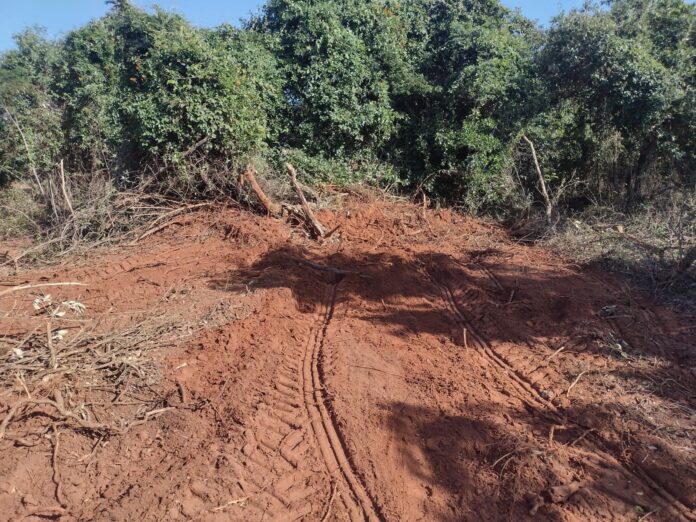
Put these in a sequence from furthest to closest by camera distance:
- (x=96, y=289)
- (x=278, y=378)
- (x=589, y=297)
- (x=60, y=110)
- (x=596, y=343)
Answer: (x=60, y=110) < (x=96, y=289) < (x=589, y=297) < (x=596, y=343) < (x=278, y=378)

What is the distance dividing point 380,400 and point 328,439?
633 mm

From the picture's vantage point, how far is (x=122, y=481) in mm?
3658

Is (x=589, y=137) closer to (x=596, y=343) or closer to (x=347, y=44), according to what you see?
(x=347, y=44)

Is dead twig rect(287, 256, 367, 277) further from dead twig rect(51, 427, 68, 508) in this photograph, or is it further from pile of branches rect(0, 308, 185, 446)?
dead twig rect(51, 427, 68, 508)

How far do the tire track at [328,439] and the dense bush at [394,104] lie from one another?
517 cm

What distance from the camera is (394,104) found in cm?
1191

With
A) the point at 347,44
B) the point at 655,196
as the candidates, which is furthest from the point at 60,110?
the point at 655,196

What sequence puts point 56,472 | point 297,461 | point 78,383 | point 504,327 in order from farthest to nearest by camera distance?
1. point 504,327
2. point 78,383
3. point 297,461
4. point 56,472

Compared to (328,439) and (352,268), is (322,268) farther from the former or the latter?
(328,439)

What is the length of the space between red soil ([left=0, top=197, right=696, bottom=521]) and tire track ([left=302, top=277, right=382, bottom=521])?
0.05ft

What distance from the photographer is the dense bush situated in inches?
354

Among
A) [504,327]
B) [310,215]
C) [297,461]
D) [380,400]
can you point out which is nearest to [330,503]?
[297,461]

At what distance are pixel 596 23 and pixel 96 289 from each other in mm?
9696

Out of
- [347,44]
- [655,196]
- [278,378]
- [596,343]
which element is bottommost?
[278,378]
